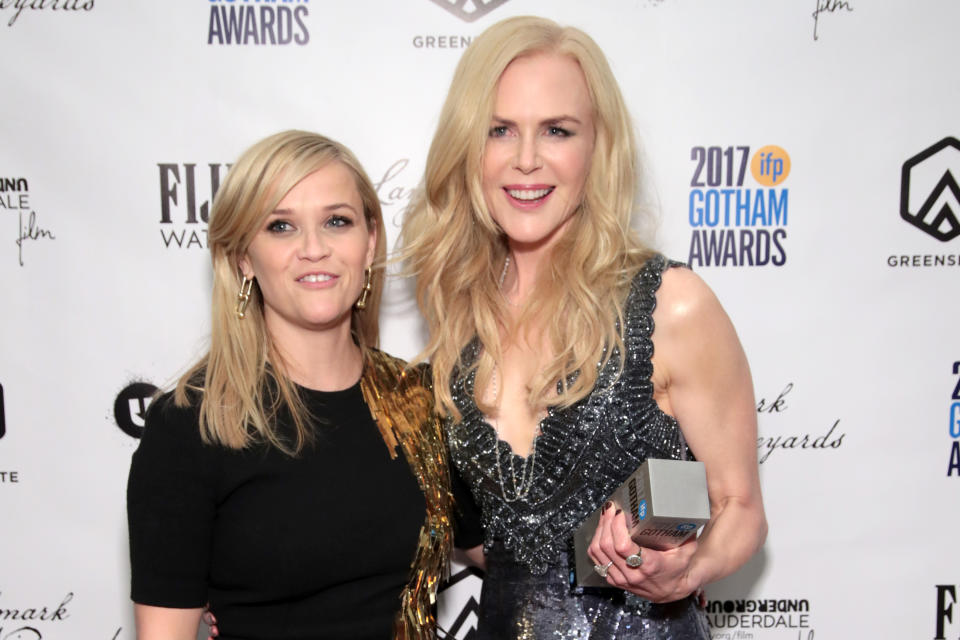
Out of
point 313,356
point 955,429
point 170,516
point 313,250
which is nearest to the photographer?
point 170,516

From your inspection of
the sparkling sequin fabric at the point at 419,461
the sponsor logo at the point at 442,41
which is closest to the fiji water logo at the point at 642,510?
the sparkling sequin fabric at the point at 419,461

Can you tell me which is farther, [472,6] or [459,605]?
[459,605]

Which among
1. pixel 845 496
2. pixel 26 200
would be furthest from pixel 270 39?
pixel 845 496

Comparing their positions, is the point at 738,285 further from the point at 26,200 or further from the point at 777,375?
the point at 26,200

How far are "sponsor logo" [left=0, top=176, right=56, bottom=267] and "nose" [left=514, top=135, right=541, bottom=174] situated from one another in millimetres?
1442

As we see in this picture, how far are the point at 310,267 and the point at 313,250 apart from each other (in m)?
0.04

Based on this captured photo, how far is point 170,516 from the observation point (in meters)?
1.32

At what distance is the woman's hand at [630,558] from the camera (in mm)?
1062

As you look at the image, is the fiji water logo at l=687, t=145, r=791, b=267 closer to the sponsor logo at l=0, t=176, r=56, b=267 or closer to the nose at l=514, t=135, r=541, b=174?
the nose at l=514, t=135, r=541, b=174

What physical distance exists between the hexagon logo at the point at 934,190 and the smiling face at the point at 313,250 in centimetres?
160

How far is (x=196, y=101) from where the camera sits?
200 cm

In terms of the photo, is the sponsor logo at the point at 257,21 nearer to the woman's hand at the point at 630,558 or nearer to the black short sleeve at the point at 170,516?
the black short sleeve at the point at 170,516

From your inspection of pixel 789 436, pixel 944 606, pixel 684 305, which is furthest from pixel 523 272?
pixel 944 606

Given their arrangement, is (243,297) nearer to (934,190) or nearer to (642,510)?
(642,510)
